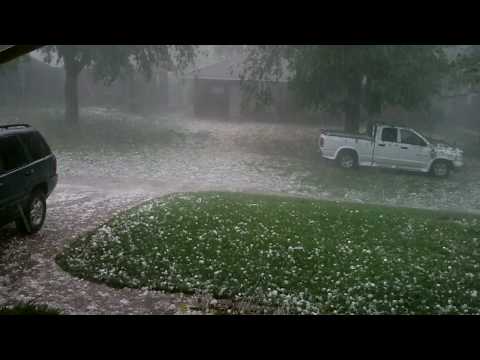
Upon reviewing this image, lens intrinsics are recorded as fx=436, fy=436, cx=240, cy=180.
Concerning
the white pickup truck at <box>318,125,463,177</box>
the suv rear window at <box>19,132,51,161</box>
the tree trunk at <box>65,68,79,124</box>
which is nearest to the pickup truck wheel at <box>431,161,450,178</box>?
the white pickup truck at <box>318,125,463,177</box>

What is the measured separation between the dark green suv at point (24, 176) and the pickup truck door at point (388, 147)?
12766mm

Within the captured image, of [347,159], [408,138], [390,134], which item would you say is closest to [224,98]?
[347,159]

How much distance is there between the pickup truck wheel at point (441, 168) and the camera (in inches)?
697

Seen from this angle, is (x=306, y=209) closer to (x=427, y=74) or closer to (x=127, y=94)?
(x=427, y=74)

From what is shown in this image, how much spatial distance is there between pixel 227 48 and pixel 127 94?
1149 inches

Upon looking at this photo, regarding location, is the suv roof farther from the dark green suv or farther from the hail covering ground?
the hail covering ground

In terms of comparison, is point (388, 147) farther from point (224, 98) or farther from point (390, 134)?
point (224, 98)

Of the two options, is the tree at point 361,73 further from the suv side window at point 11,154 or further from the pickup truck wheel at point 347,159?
the suv side window at point 11,154

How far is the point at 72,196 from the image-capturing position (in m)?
12.7

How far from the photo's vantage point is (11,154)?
8258 millimetres

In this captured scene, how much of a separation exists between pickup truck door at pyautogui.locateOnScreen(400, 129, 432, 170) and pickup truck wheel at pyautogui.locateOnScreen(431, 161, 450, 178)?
1.24ft

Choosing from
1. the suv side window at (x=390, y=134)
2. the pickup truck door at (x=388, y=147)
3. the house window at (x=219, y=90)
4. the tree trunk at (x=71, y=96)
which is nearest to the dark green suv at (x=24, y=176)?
the pickup truck door at (x=388, y=147)

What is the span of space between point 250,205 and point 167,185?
181 inches
